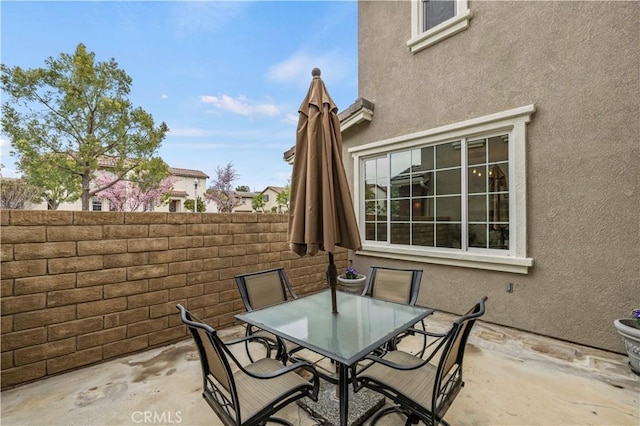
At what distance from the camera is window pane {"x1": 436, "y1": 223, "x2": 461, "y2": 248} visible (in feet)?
15.3

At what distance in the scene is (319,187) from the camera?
2.20 metres

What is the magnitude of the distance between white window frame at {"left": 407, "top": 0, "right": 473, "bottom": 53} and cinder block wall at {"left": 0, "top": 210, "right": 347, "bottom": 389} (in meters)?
4.46

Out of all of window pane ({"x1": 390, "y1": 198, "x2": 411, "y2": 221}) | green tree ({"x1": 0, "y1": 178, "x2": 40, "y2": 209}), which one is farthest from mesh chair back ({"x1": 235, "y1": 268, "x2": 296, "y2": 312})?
green tree ({"x1": 0, "y1": 178, "x2": 40, "y2": 209})

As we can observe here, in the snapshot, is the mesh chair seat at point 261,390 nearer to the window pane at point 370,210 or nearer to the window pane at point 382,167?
the window pane at point 370,210

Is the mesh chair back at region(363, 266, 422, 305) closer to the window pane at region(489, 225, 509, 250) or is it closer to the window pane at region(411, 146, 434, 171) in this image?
the window pane at region(489, 225, 509, 250)

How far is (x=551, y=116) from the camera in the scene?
3.68 m

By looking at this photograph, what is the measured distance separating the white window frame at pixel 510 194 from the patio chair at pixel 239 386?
3568 millimetres

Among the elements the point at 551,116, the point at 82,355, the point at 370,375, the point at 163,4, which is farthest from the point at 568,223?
the point at 163,4

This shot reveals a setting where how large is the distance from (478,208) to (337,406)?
3.68 meters

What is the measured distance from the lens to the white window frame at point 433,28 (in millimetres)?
4492

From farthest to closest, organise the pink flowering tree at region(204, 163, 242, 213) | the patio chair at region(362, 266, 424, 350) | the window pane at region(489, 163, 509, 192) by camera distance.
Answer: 1. the pink flowering tree at region(204, 163, 242, 213)
2. the window pane at region(489, 163, 509, 192)
3. the patio chair at region(362, 266, 424, 350)

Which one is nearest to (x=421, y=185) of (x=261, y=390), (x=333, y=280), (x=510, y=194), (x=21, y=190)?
(x=510, y=194)

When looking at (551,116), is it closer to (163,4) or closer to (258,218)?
(258,218)

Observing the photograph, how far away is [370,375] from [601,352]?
3399 mm
